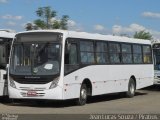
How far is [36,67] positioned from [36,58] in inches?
13.5

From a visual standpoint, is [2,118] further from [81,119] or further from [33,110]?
[33,110]

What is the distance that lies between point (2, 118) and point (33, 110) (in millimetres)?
3435

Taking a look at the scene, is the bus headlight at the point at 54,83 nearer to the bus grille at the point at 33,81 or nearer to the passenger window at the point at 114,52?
the bus grille at the point at 33,81

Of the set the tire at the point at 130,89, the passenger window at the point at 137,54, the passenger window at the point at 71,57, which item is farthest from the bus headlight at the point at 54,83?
the passenger window at the point at 137,54

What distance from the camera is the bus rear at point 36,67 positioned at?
720 inches

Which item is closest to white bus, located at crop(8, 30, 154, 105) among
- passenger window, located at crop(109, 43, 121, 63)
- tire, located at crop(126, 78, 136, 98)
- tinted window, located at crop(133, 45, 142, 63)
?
passenger window, located at crop(109, 43, 121, 63)

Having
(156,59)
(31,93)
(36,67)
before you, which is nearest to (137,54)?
(156,59)

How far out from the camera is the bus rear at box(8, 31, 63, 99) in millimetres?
18281

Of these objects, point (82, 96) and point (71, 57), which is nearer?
point (71, 57)

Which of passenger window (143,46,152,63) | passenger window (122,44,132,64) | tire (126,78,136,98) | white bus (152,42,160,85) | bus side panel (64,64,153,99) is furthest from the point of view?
white bus (152,42,160,85)

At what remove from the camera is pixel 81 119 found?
573 inches

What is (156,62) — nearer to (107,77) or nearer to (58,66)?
(107,77)

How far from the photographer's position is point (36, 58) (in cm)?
1875

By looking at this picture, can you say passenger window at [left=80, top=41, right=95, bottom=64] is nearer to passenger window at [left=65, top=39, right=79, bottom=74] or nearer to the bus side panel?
the bus side panel
